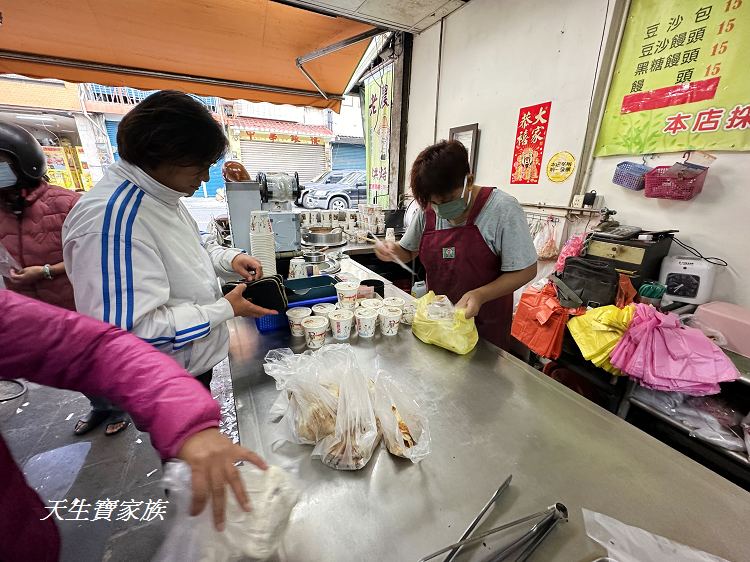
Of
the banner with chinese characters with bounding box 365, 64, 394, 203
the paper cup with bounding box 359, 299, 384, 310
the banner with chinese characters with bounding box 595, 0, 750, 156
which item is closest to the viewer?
the paper cup with bounding box 359, 299, 384, 310

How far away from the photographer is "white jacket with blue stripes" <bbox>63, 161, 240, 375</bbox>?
0.78 metres

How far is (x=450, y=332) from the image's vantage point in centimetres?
126

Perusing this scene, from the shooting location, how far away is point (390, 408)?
2.76 feet

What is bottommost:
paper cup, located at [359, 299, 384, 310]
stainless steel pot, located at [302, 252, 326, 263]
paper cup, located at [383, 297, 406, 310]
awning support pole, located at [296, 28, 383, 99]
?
stainless steel pot, located at [302, 252, 326, 263]

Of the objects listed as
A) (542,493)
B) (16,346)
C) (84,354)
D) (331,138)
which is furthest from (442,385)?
(331,138)

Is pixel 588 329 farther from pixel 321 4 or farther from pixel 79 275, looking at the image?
pixel 321 4

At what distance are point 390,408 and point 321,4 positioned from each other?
3721mm

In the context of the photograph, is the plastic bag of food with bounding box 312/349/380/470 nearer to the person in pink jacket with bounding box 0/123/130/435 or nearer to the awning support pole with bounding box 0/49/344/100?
the person in pink jacket with bounding box 0/123/130/435

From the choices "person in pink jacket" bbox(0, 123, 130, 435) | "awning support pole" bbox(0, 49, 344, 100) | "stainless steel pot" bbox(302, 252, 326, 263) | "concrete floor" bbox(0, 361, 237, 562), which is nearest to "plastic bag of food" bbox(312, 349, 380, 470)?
"concrete floor" bbox(0, 361, 237, 562)

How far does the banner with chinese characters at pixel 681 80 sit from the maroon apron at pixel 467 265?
1526mm

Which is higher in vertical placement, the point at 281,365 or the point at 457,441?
the point at 281,365

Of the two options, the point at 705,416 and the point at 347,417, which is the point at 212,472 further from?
the point at 705,416

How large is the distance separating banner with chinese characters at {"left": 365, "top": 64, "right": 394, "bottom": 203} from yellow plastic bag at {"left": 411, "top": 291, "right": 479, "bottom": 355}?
13.2 feet

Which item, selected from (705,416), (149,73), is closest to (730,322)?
(705,416)
